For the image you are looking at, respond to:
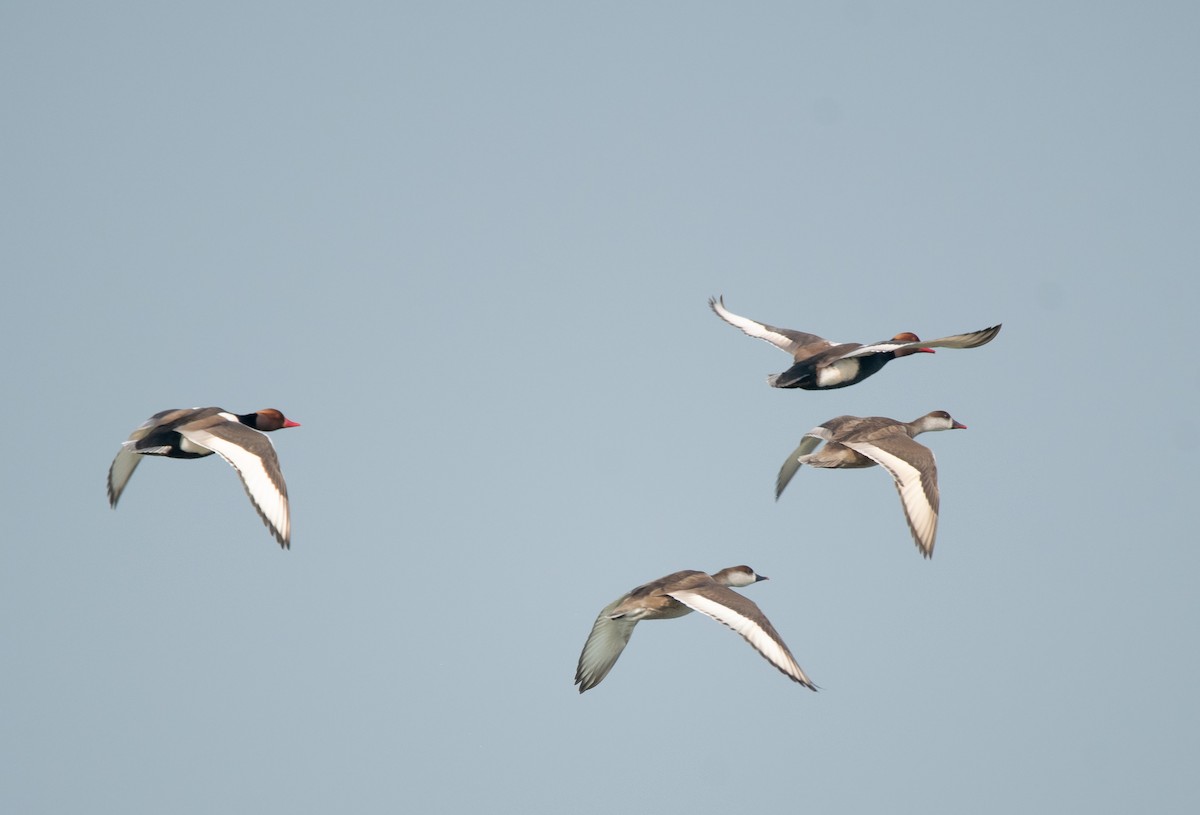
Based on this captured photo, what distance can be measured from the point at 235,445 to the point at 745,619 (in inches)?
255

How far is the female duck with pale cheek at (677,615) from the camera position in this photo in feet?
55.5

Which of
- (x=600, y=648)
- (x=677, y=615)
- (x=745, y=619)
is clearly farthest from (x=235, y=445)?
(x=745, y=619)

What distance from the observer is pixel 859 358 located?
21.2 meters

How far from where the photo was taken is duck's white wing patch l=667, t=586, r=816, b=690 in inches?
659

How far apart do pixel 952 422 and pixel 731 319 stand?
4812mm

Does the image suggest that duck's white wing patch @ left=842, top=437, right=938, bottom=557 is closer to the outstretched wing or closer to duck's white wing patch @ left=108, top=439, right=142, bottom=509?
the outstretched wing

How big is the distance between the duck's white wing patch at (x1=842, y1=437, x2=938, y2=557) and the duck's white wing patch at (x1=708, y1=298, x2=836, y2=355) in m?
3.36

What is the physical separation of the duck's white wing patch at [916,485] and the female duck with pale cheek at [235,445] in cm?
734

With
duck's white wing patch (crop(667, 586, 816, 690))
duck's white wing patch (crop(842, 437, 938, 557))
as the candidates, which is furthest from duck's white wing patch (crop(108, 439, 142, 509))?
duck's white wing patch (crop(842, 437, 938, 557))

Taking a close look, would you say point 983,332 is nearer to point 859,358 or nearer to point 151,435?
point 859,358

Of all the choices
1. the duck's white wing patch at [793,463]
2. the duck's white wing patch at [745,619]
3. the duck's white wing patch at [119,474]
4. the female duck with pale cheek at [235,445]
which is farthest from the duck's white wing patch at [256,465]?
the duck's white wing patch at [793,463]

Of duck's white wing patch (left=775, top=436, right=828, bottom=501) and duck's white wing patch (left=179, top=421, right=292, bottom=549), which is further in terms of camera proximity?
duck's white wing patch (left=775, top=436, right=828, bottom=501)

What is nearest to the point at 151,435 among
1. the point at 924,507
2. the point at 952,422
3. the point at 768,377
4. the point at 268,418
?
the point at 268,418

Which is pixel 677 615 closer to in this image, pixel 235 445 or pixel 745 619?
pixel 745 619
